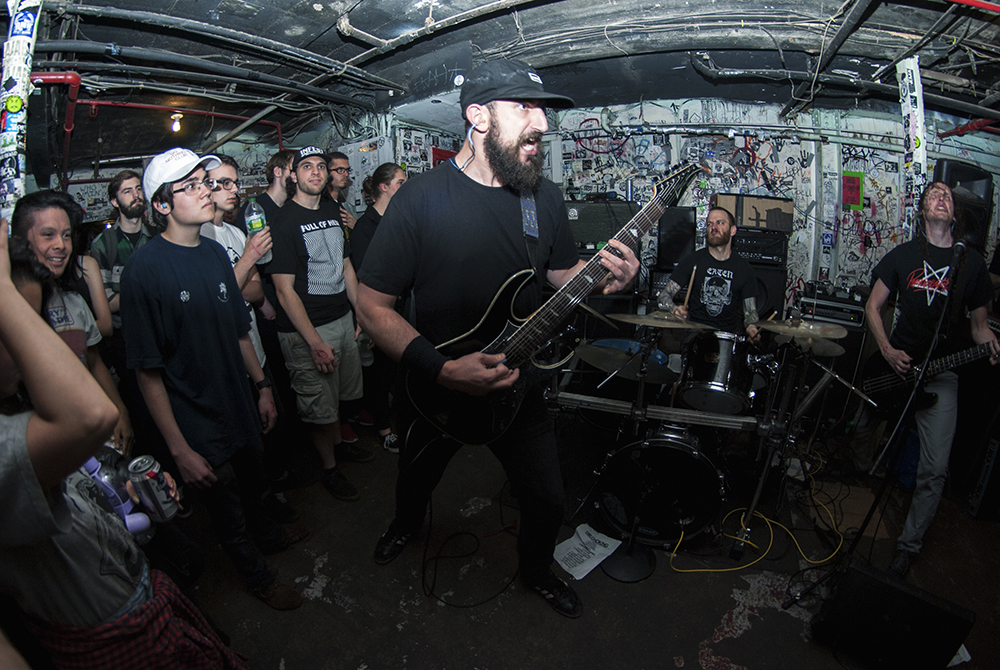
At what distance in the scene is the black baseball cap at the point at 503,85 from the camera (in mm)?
1815

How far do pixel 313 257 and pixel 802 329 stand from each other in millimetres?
3206

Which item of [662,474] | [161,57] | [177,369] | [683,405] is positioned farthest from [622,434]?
[161,57]

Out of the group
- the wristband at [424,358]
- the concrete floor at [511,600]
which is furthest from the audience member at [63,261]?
the wristband at [424,358]

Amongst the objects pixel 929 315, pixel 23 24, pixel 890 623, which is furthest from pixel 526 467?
pixel 23 24

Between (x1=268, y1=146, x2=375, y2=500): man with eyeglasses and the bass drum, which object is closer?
the bass drum

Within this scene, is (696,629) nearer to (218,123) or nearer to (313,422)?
(313,422)

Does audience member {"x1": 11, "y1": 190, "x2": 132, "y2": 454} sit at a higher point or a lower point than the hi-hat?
higher

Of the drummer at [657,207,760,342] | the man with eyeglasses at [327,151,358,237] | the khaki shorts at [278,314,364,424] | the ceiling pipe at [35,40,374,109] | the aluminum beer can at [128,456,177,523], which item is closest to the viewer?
the aluminum beer can at [128,456,177,523]

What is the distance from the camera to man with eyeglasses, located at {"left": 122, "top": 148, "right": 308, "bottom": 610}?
189 cm

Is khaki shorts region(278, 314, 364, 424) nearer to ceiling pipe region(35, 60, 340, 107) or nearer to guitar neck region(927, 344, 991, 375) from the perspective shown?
ceiling pipe region(35, 60, 340, 107)

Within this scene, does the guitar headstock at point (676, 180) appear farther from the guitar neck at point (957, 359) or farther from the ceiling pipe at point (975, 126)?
the ceiling pipe at point (975, 126)

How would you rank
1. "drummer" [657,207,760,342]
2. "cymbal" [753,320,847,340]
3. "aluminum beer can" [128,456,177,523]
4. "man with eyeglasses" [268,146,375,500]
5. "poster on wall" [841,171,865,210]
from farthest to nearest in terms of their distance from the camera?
1. "poster on wall" [841,171,865,210]
2. "drummer" [657,207,760,342]
3. "man with eyeglasses" [268,146,375,500]
4. "cymbal" [753,320,847,340]
5. "aluminum beer can" [128,456,177,523]

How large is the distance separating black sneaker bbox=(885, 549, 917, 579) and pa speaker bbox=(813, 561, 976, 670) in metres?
0.88

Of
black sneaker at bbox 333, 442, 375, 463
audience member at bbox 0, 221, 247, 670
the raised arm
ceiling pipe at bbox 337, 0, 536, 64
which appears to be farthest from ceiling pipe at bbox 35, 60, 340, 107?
the raised arm
